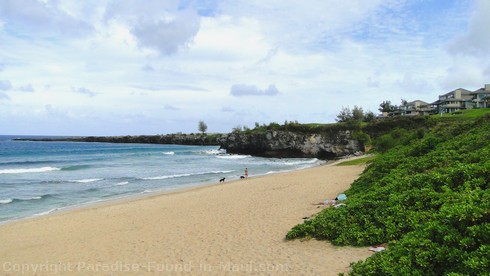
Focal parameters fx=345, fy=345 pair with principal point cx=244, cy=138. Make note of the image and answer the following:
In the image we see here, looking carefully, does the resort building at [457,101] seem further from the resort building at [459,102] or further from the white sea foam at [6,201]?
the white sea foam at [6,201]

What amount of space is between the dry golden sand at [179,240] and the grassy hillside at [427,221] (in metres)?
0.67

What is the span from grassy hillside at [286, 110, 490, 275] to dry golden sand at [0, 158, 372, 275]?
0.67 metres

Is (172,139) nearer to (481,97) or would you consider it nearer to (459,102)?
(459,102)

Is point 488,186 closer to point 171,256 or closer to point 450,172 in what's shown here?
point 450,172

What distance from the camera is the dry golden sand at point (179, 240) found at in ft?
28.3

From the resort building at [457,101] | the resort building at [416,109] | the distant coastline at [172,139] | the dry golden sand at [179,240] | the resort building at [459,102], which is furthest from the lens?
the distant coastline at [172,139]

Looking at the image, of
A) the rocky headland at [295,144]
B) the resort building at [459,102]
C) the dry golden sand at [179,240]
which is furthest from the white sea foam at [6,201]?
the resort building at [459,102]

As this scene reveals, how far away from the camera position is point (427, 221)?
7.52 m

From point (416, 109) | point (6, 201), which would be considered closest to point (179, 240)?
point (6, 201)

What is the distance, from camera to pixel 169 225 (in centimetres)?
1398

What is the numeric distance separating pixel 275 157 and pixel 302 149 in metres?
5.04

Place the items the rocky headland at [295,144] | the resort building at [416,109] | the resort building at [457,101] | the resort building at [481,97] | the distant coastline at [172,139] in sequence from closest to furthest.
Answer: the rocky headland at [295,144] < the resort building at [481,97] < the resort building at [457,101] < the resort building at [416,109] < the distant coastline at [172,139]

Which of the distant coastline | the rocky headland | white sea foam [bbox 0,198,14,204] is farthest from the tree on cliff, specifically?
white sea foam [bbox 0,198,14,204]

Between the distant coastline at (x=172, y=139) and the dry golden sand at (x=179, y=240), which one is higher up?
the distant coastline at (x=172, y=139)
